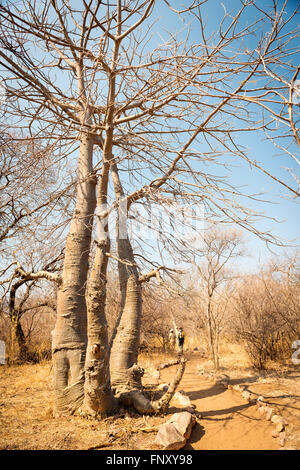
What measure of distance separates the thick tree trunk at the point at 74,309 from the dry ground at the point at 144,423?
0.31m

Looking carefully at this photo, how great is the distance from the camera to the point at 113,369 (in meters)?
Answer: 3.50

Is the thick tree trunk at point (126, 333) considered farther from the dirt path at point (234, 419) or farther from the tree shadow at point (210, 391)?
the tree shadow at point (210, 391)

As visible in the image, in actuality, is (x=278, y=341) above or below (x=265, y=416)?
above

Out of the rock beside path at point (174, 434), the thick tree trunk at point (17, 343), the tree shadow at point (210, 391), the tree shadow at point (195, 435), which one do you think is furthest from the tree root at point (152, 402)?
the thick tree trunk at point (17, 343)

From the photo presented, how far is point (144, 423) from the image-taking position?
2.84 m

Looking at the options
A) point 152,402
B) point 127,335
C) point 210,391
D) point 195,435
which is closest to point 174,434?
point 195,435

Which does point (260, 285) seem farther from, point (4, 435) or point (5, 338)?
point (5, 338)

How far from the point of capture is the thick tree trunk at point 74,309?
3078 millimetres

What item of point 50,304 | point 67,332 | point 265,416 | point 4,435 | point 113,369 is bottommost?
point 265,416

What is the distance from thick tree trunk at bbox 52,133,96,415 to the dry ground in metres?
0.31

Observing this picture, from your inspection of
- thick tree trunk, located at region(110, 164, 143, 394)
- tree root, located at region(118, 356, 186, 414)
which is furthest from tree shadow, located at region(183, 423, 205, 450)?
thick tree trunk, located at region(110, 164, 143, 394)

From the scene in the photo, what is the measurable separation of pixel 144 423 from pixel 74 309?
1509 mm
